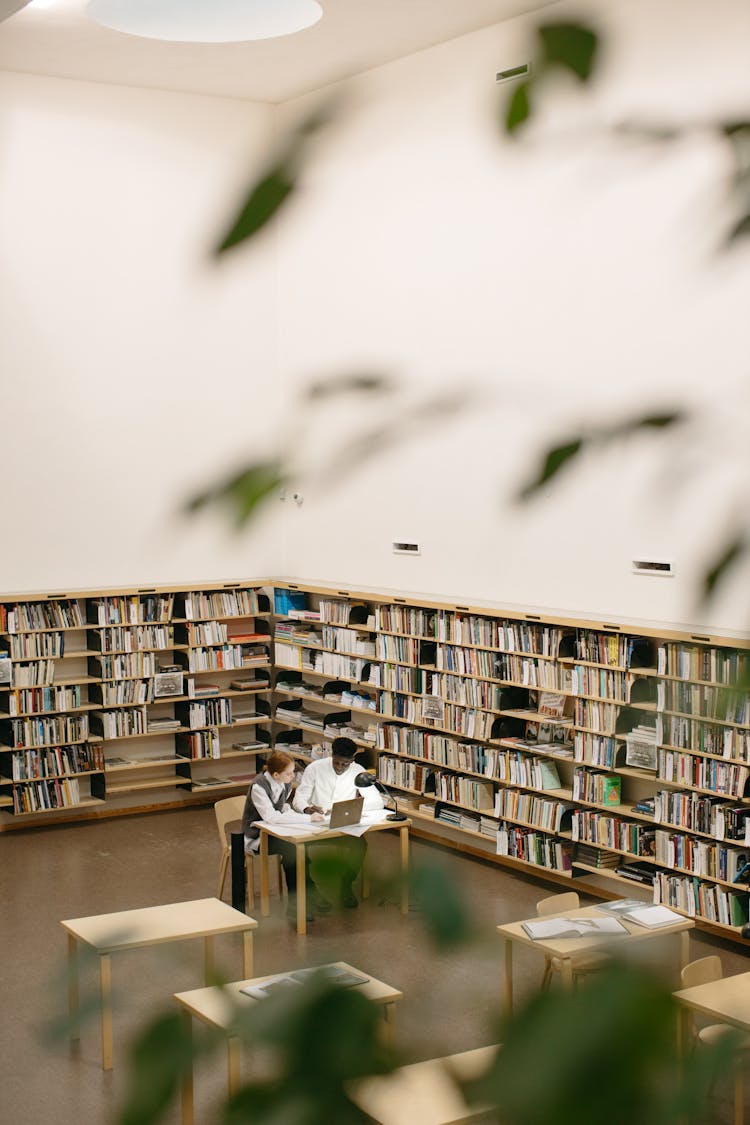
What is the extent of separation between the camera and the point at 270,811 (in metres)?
8.13

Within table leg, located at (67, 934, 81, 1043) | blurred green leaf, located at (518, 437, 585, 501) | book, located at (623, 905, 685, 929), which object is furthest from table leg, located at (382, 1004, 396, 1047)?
book, located at (623, 905, 685, 929)

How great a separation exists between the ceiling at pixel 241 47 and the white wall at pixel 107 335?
0.29 metres

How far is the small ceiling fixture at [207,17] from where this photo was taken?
25.9 ft

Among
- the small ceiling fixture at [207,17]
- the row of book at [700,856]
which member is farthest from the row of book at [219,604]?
the row of book at [700,856]

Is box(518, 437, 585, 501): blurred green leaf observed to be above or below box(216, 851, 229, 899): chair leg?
above

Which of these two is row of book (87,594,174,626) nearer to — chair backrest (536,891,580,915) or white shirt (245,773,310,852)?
white shirt (245,773,310,852)

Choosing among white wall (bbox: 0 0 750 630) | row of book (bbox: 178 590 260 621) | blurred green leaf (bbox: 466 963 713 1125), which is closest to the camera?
blurred green leaf (bbox: 466 963 713 1125)

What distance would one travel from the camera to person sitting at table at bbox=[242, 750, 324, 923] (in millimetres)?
8086

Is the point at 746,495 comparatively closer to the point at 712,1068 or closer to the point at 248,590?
the point at 712,1068

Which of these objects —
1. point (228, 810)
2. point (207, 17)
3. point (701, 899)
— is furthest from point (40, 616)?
point (701, 899)

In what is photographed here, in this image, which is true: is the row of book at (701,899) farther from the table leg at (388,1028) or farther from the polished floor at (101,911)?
the table leg at (388,1028)

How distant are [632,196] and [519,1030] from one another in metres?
8.63

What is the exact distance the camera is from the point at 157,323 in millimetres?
11133

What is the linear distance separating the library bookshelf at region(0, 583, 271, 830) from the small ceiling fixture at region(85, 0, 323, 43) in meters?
4.38
